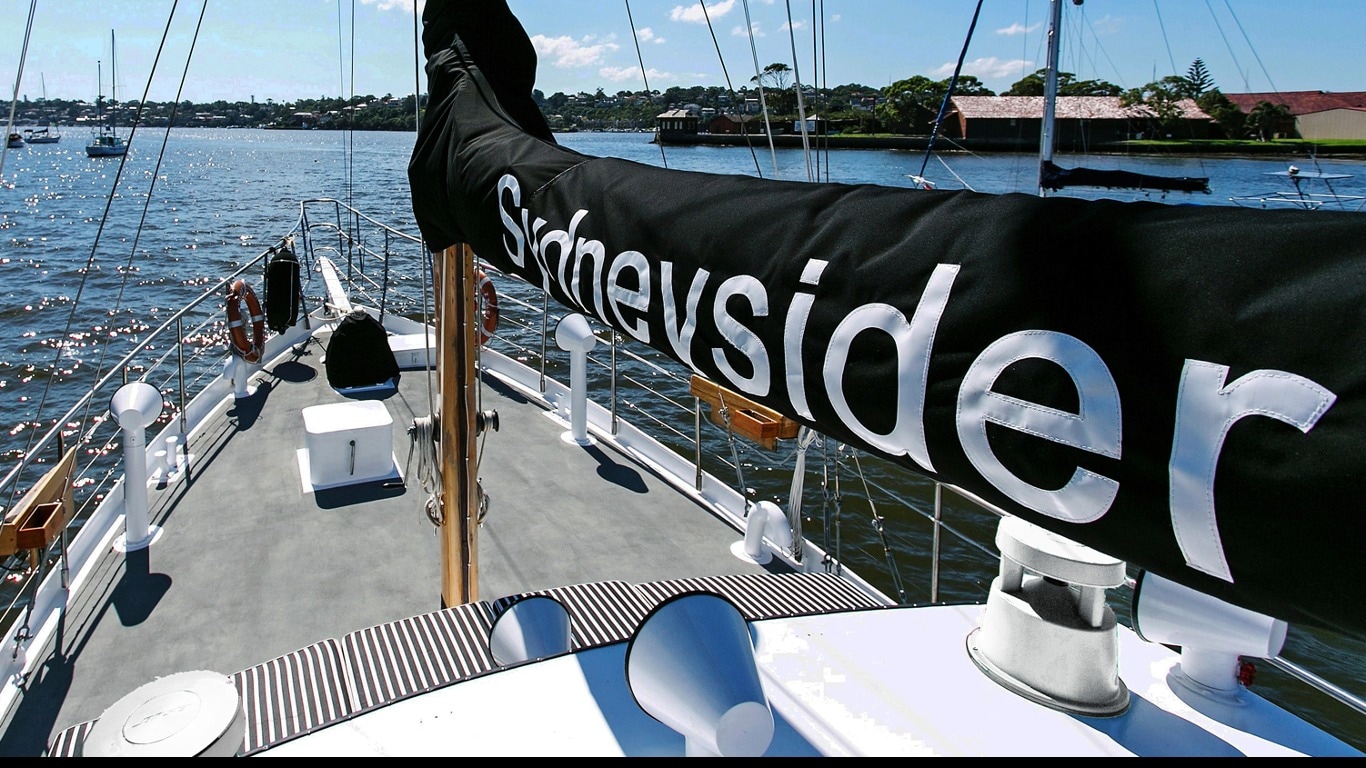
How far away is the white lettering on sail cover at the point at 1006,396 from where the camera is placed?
2.18 ft

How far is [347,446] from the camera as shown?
5.05 metres

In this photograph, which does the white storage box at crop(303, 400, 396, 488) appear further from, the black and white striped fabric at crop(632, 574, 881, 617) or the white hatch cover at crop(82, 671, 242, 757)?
the white hatch cover at crop(82, 671, 242, 757)

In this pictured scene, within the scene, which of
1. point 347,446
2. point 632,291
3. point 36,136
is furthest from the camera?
point 36,136

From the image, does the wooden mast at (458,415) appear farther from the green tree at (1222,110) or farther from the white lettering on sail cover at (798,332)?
the green tree at (1222,110)

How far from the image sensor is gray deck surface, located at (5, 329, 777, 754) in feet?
11.4

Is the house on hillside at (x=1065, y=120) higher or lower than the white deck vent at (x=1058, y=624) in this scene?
higher

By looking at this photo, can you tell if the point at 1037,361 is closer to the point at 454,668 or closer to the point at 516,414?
the point at 454,668

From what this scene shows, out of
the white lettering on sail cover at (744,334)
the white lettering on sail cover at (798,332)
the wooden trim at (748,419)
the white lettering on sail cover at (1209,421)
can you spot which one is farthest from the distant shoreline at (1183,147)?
the white lettering on sail cover at (1209,421)

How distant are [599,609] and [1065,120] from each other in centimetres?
4996

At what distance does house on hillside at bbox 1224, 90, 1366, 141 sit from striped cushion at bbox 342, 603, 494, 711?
188 ft

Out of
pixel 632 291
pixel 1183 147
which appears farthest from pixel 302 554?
pixel 1183 147

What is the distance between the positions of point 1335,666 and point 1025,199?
795 centimetres

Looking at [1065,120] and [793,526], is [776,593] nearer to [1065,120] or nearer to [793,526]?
[793,526]

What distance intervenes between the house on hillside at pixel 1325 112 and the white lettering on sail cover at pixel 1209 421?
190 ft
